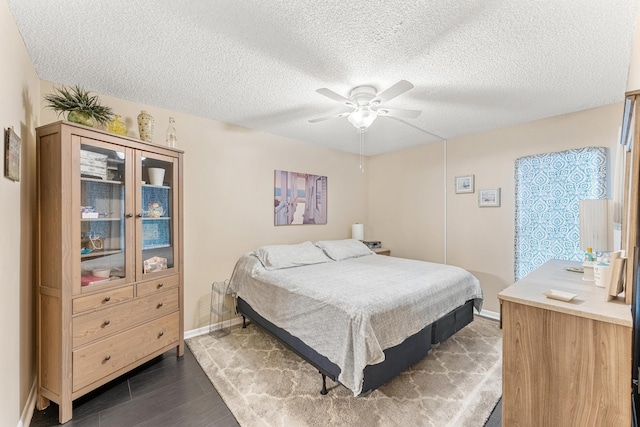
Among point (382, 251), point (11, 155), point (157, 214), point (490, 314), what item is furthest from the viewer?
point (382, 251)

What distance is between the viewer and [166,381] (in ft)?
7.27

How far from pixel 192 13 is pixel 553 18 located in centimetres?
202

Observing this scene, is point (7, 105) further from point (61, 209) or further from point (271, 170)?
point (271, 170)

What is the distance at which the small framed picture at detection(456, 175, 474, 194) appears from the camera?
3.74m

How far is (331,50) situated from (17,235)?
89.9 inches

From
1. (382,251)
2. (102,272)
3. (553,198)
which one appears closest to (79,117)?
(102,272)

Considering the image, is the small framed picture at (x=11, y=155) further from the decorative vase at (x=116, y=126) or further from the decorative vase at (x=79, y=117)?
the decorative vase at (x=116, y=126)

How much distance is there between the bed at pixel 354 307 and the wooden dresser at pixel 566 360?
2.38 feet

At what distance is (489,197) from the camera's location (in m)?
3.56

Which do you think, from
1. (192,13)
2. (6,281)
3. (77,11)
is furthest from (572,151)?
(6,281)

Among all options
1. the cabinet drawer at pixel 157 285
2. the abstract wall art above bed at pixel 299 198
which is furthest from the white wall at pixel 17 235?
the abstract wall art above bed at pixel 299 198

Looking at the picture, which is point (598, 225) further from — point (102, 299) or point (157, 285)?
point (102, 299)

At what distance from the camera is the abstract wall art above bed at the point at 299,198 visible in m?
3.85

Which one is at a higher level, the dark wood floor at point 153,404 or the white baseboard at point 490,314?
the white baseboard at point 490,314
